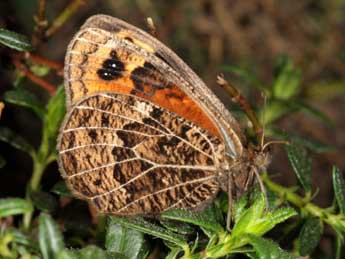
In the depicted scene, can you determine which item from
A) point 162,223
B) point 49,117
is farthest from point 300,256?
point 49,117

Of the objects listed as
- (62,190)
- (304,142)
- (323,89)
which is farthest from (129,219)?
(323,89)

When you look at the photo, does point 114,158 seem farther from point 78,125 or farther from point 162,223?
point 162,223

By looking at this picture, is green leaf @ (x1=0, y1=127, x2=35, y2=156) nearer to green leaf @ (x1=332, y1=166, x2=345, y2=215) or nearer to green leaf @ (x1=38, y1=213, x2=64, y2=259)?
green leaf @ (x1=38, y1=213, x2=64, y2=259)

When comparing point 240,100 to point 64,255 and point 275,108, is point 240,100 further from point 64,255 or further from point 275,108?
point 64,255

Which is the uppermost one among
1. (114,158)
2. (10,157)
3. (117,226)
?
(114,158)

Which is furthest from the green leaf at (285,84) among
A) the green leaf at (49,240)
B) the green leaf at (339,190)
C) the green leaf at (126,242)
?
the green leaf at (49,240)

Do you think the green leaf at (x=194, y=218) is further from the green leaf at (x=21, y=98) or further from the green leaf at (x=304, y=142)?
the green leaf at (x=304, y=142)

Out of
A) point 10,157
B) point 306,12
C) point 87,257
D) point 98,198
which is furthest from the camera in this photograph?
point 306,12
